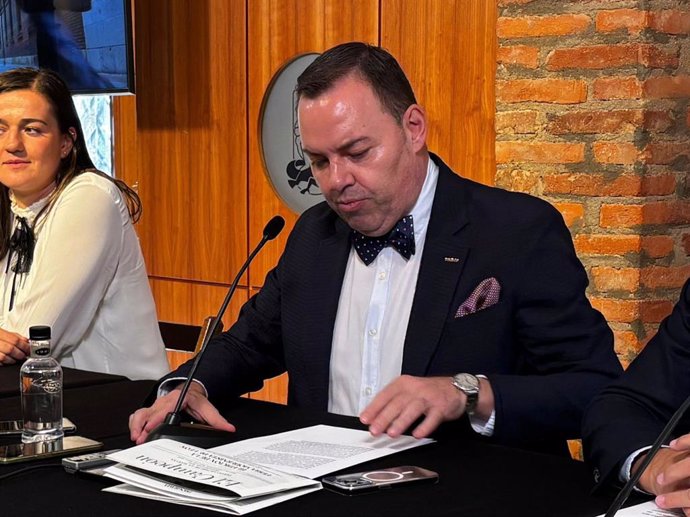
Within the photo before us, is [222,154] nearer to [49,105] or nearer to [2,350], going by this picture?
[49,105]

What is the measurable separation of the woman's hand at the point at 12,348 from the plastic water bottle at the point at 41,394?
748 mm

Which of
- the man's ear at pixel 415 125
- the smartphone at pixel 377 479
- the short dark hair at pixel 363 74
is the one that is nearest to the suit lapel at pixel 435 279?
the man's ear at pixel 415 125

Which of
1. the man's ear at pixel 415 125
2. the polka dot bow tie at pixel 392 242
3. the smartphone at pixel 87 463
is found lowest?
the smartphone at pixel 87 463

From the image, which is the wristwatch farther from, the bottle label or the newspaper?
the bottle label

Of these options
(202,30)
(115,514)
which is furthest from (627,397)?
(202,30)

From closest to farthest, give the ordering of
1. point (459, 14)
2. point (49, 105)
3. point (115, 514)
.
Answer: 1. point (115, 514)
2. point (49, 105)
3. point (459, 14)

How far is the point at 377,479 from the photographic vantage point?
59.4 inches

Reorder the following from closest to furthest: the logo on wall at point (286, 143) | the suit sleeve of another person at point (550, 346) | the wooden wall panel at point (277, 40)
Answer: the suit sleeve of another person at point (550, 346) → the wooden wall panel at point (277, 40) → the logo on wall at point (286, 143)

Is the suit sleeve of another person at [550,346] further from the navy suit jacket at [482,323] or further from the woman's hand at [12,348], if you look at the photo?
the woman's hand at [12,348]

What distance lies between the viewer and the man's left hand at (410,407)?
1675 mm

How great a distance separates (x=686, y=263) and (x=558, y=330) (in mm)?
1381

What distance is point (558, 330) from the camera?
6.79 feet

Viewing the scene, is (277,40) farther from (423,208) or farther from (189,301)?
(423,208)

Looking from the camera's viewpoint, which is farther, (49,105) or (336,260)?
(49,105)
